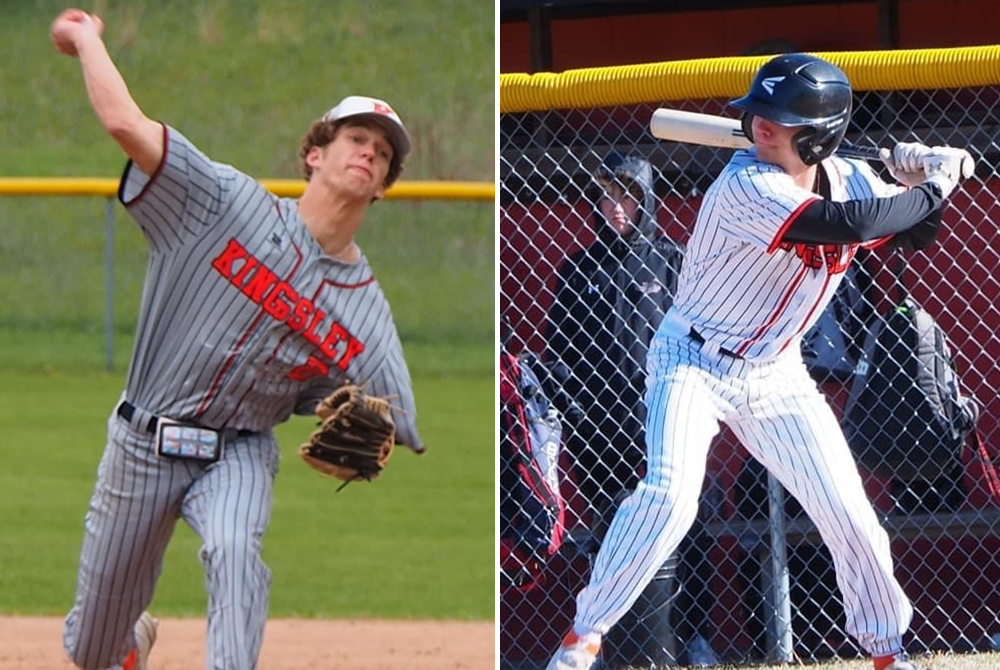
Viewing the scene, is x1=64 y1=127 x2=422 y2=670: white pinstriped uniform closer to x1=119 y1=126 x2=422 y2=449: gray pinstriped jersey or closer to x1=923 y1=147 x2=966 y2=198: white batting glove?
x1=119 y1=126 x2=422 y2=449: gray pinstriped jersey

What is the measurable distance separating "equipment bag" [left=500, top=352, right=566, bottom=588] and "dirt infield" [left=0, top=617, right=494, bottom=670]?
107 centimetres

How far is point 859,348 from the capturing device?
405 cm

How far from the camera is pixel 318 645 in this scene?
520cm

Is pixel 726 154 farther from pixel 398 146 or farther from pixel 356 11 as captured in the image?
pixel 356 11

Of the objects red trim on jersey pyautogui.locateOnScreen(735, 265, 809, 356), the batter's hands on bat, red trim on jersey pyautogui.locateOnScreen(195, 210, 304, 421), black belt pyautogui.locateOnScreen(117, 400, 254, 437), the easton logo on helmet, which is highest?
the batter's hands on bat

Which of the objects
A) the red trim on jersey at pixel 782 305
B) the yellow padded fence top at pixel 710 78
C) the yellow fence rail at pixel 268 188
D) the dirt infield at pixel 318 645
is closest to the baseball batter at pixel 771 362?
the red trim on jersey at pixel 782 305

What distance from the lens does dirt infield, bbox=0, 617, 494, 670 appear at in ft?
16.1

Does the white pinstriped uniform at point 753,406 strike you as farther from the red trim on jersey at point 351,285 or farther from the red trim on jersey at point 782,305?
the red trim on jersey at point 351,285

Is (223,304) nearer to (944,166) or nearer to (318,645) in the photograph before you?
(944,166)

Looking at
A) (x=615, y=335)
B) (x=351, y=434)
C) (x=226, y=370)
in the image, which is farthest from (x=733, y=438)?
(x=226, y=370)

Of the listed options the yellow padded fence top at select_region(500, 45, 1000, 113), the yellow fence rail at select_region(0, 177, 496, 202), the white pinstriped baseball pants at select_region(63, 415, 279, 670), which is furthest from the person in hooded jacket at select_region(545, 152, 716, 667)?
the yellow fence rail at select_region(0, 177, 496, 202)

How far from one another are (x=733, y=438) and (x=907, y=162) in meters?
1.04

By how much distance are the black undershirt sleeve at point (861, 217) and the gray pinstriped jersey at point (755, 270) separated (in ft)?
0.38

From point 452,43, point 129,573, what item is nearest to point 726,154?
point 129,573
